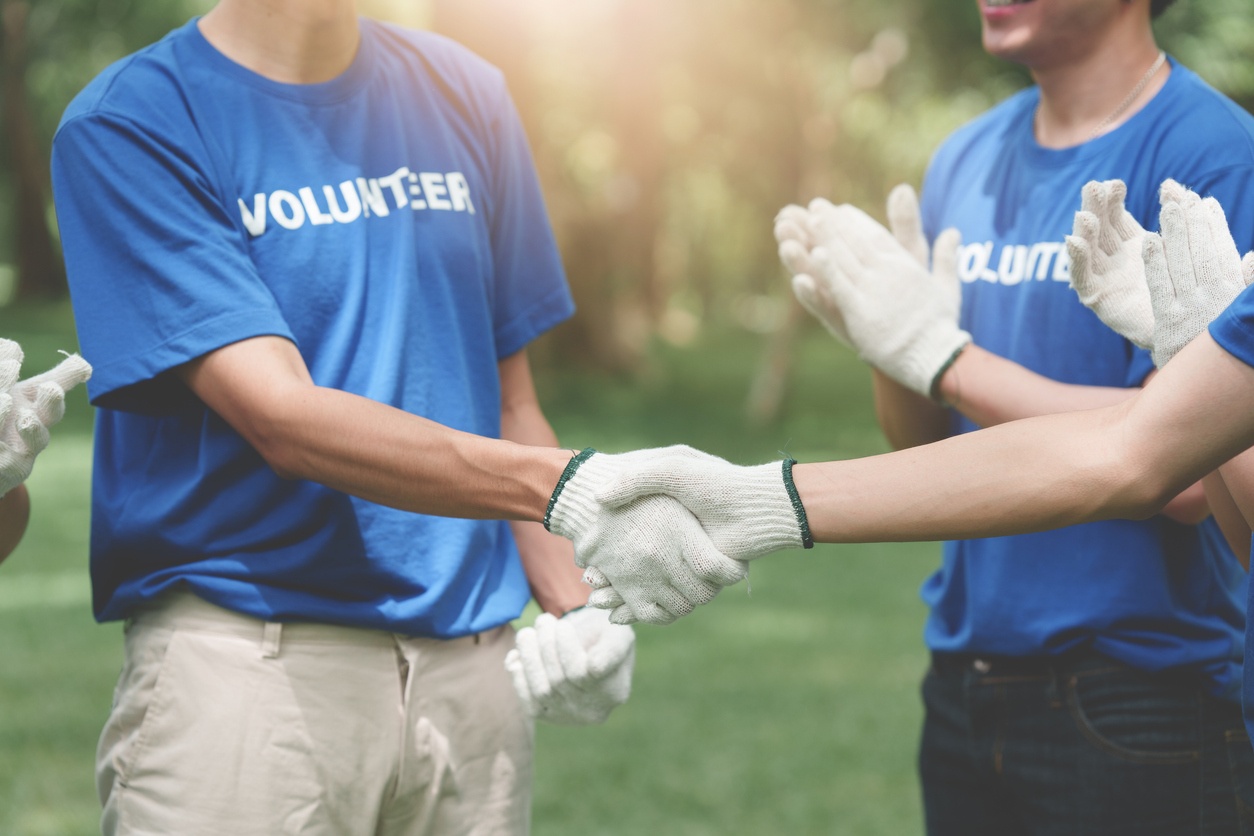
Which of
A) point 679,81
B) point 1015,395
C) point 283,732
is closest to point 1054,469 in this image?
point 1015,395

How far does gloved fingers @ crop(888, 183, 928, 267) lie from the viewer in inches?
101

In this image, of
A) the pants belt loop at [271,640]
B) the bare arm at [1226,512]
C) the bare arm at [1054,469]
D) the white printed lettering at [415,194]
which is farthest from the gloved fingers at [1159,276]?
the pants belt loop at [271,640]

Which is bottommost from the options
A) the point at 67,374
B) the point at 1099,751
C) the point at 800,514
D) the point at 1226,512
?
the point at 1099,751

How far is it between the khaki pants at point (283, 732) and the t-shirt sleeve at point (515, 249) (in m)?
0.60

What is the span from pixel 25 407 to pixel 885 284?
1.47 metres

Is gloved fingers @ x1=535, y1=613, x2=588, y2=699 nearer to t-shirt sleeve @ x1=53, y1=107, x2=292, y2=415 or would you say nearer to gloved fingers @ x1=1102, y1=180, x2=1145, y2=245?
t-shirt sleeve @ x1=53, y1=107, x2=292, y2=415

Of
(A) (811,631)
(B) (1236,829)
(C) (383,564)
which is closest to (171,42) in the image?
(C) (383,564)

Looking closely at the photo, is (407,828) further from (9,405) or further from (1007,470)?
(1007,470)

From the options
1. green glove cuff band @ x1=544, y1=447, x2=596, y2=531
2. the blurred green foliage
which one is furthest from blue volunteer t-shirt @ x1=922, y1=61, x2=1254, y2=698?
the blurred green foliage

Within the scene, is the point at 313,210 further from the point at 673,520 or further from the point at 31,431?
the point at 673,520

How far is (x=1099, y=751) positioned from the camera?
2.31m

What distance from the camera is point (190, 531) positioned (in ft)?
6.59

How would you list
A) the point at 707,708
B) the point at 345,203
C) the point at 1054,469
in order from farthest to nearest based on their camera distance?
Result: 1. the point at 707,708
2. the point at 345,203
3. the point at 1054,469

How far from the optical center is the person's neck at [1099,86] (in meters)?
A: 2.45
